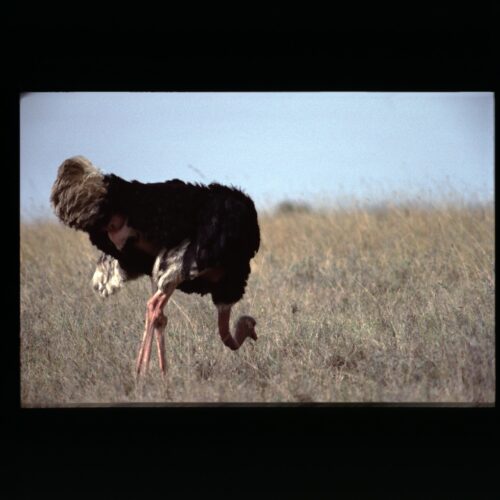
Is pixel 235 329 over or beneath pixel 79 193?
beneath

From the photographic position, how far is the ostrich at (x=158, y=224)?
14.2 feet

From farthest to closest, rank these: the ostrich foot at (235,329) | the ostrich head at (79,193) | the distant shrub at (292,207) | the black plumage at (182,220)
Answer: the distant shrub at (292,207) < the ostrich foot at (235,329) < the black plumage at (182,220) < the ostrich head at (79,193)

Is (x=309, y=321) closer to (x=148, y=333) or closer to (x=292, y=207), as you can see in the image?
(x=148, y=333)

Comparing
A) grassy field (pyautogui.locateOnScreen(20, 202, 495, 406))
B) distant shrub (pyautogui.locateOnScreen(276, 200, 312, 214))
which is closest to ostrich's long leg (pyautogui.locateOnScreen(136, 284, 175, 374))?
grassy field (pyautogui.locateOnScreen(20, 202, 495, 406))

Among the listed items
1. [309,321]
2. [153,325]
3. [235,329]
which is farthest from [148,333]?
[309,321]

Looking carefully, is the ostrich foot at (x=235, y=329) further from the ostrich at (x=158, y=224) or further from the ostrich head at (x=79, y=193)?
the ostrich head at (x=79, y=193)

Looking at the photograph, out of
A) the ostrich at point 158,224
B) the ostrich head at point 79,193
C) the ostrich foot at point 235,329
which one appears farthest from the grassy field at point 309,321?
the ostrich head at point 79,193

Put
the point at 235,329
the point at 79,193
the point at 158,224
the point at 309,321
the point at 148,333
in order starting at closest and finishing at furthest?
the point at 79,193
the point at 158,224
the point at 148,333
the point at 235,329
the point at 309,321

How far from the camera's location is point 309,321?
5215 mm

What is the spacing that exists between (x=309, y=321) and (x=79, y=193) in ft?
5.43

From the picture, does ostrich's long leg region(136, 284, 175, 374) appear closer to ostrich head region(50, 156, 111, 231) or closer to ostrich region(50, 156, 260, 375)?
ostrich region(50, 156, 260, 375)

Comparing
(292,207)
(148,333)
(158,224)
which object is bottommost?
(148,333)

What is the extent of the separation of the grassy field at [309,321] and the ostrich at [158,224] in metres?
0.38
